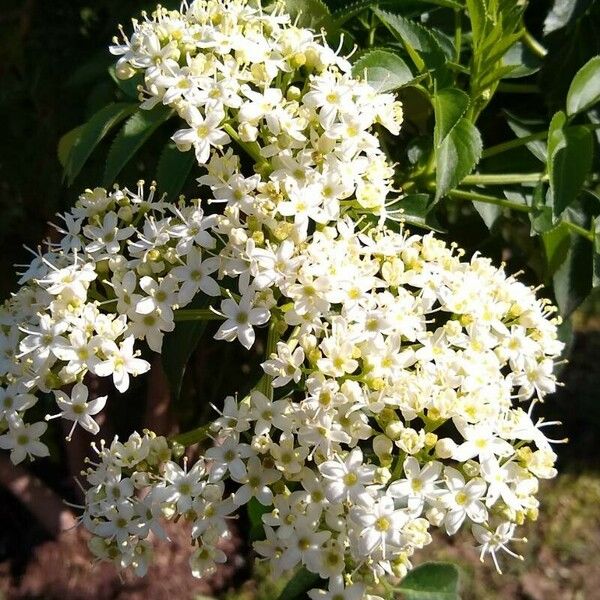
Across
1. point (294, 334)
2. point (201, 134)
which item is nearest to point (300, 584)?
point (294, 334)

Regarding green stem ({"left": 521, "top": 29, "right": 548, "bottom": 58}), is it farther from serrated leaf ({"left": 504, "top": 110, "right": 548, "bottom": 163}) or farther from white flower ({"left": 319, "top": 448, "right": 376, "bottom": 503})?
white flower ({"left": 319, "top": 448, "right": 376, "bottom": 503})

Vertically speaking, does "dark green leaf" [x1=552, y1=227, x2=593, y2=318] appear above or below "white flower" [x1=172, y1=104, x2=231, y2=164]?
below

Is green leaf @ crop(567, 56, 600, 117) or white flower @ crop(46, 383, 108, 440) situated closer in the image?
white flower @ crop(46, 383, 108, 440)

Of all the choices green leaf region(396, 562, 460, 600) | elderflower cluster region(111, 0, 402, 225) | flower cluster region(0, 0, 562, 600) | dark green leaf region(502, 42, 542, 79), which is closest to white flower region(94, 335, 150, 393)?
flower cluster region(0, 0, 562, 600)

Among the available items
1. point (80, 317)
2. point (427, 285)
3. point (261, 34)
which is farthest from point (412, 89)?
point (80, 317)

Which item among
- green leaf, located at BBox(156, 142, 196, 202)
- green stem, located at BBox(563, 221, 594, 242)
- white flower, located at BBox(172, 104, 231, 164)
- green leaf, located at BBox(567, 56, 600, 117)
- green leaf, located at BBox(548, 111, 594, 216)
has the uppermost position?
white flower, located at BBox(172, 104, 231, 164)

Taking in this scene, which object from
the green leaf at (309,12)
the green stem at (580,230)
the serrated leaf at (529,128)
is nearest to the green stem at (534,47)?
the serrated leaf at (529,128)

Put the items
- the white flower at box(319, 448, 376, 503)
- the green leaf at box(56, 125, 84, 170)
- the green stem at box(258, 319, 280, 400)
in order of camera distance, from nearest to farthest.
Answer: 1. the white flower at box(319, 448, 376, 503)
2. the green stem at box(258, 319, 280, 400)
3. the green leaf at box(56, 125, 84, 170)

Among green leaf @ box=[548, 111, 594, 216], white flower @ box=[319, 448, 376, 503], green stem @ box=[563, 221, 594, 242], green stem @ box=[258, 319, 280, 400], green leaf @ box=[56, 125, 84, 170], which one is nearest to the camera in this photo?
white flower @ box=[319, 448, 376, 503]
